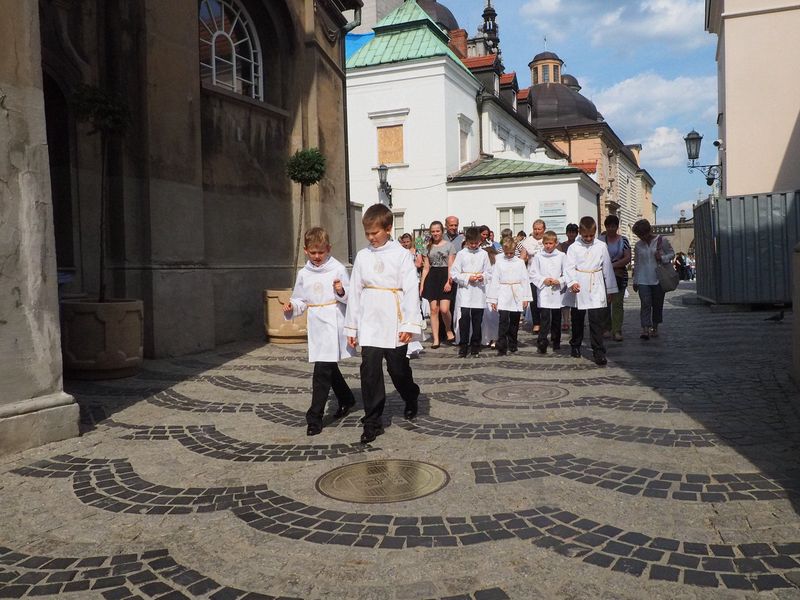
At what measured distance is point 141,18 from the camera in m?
9.93

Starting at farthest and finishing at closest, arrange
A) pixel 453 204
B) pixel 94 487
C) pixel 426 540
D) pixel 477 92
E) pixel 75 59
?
pixel 477 92 → pixel 453 204 → pixel 75 59 → pixel 94 487 → pixel 426 540

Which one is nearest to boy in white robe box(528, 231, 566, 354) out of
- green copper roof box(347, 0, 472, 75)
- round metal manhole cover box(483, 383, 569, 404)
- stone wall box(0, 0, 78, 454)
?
round metal manhole cover box(483, 383, 569, 404)

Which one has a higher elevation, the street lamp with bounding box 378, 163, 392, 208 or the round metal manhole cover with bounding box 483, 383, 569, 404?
the street lamp with bounding box 378, 163, 392, 208

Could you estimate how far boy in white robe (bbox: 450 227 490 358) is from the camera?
10031 millimetres

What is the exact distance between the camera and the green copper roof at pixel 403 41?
32.0 meters

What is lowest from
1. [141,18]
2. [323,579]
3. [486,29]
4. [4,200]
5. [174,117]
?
[323,579]

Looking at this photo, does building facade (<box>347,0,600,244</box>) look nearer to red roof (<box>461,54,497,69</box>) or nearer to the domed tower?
red roof (<box>461,54,497,69</box>)

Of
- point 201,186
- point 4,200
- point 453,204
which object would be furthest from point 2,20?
point 453,204

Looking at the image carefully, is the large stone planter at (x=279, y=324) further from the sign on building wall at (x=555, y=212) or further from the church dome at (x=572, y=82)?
the church dome at (x=572, y=82)

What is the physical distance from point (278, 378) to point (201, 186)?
4.05m

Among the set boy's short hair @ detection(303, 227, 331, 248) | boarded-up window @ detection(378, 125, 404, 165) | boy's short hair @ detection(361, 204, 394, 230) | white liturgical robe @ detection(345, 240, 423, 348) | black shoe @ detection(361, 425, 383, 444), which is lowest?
black shoe @ detection(361, 425, 383, 444)

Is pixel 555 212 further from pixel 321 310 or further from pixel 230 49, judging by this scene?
pixel 321 310

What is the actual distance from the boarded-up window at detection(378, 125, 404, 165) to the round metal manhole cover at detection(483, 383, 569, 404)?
26.1m

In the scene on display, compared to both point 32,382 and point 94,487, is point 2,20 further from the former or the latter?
point 94,487
